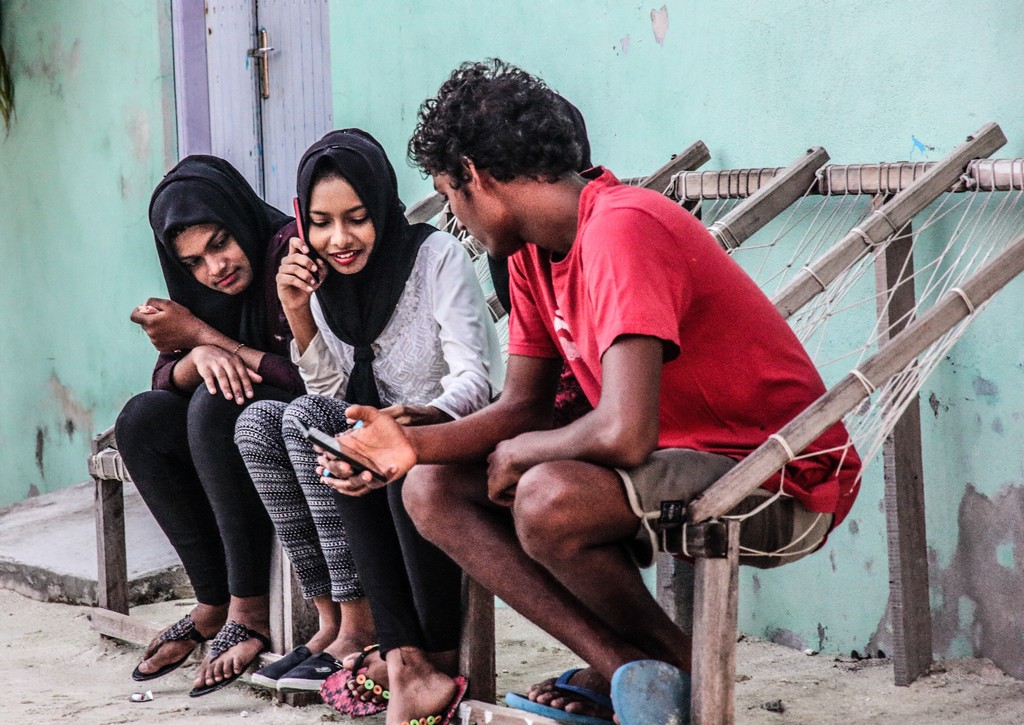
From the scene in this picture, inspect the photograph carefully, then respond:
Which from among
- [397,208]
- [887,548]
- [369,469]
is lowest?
[887,548]

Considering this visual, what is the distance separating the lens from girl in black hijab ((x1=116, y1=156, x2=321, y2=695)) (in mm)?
2881

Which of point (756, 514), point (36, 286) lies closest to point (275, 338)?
point (756, 514)

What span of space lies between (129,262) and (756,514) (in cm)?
417

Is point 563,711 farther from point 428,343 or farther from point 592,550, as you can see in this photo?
point 428,343

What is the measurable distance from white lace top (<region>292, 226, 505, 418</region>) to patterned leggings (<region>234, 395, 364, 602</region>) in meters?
0.14

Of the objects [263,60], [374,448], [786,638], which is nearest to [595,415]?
[374,448]

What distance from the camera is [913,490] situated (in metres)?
2.81

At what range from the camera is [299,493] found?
9.11 ft

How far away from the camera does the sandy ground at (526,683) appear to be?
105 inches

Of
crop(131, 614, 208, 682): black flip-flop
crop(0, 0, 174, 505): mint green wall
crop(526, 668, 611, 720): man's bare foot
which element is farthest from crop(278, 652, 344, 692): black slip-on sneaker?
crop(0, 0, 174, 505): mint green wall

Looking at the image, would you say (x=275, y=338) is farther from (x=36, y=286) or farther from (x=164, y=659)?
(x=36, y=286)

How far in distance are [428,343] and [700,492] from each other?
2.83 feet

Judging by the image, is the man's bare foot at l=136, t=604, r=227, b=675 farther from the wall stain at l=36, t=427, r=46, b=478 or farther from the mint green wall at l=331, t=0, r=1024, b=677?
the wall stain at l=36, t=427, r=46, b=478

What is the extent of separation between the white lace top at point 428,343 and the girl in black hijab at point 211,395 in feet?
0.45
